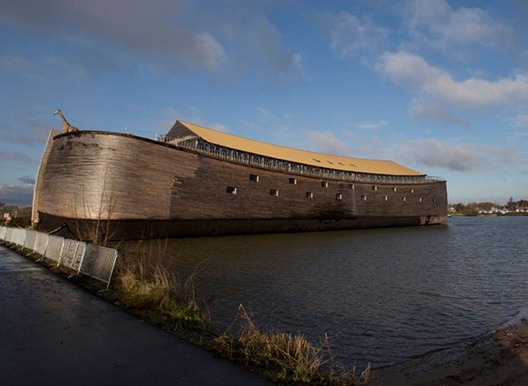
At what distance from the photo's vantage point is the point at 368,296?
10.1 metres

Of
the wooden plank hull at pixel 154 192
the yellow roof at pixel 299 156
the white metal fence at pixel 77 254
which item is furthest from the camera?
the yellow roof at pixel 299 156

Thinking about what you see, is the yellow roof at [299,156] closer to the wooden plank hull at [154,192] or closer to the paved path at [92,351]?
the wooden plank hull at [154,192]

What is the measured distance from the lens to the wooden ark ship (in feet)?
76.2

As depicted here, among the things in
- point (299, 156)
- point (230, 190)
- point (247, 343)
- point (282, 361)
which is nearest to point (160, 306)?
point (247, 343)

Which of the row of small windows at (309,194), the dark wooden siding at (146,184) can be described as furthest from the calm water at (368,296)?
the row of small windows at (309,194)

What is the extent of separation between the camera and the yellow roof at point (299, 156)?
34531mm

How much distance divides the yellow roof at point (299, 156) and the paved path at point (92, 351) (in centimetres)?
2574

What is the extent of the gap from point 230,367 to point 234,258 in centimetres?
1291

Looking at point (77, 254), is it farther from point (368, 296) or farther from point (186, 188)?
point (186, 188)

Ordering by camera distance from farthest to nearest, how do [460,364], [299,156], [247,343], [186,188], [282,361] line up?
[299,156]
[186,188]
[460,364]
[247,343]
[282,361]

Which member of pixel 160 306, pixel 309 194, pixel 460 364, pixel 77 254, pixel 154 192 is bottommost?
pixel 460 364

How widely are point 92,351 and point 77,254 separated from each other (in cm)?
662

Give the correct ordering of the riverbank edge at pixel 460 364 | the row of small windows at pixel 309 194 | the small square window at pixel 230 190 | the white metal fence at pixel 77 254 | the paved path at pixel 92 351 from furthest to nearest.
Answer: the row of small windows at pixel 309 194 < the small square window at pixel 230 190 < the white metal fence at pixel 77 254 < the riverbank edge at pixel 460 364 < the paved path at pixel 92 351

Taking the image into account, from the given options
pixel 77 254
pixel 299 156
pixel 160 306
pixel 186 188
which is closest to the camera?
pixel 160 306
